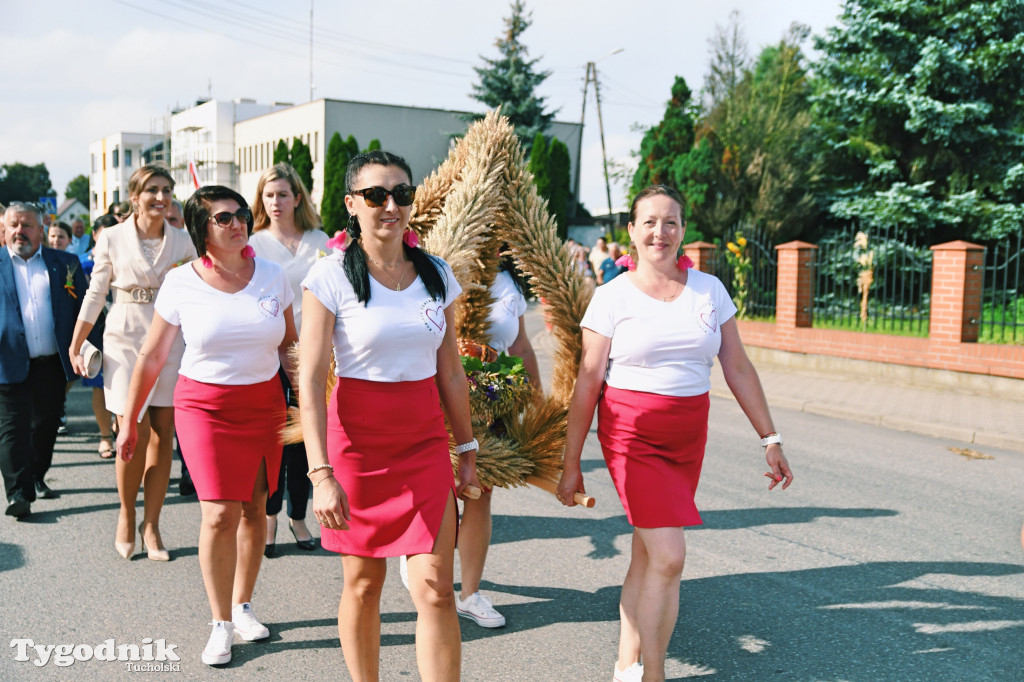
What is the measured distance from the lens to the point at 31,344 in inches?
240

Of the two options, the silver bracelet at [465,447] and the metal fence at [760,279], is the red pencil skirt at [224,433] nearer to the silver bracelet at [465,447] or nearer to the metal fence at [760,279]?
the silver bracelet at [465,447]

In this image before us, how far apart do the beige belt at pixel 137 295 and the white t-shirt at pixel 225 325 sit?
137cm

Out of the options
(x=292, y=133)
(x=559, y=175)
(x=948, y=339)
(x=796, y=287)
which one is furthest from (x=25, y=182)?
(x=948, y=339)

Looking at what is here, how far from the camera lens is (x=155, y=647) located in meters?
3.86

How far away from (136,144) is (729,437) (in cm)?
9395

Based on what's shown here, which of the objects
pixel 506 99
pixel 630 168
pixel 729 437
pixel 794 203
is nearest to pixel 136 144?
pixel 506 99

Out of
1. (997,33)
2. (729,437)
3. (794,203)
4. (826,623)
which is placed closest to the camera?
(826,623)

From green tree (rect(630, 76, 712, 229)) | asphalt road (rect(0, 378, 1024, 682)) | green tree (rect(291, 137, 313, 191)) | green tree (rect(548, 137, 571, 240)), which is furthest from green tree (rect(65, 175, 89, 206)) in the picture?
asphalt road (rect(0, 378, 1024, 682))

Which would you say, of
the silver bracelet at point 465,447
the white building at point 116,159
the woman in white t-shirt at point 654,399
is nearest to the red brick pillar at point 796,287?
the woman in white t-shirt at point 654,399

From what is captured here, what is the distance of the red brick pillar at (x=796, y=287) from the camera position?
47.2ft

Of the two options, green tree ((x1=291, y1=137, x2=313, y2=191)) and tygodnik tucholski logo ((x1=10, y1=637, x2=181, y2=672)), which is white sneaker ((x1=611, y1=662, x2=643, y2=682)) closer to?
tygodnik tucholski logo ((x1=10, y1=637, x2=181, y2=672))

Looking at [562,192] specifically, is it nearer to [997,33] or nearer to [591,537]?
[997,33]

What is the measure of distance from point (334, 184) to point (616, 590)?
36144 mm

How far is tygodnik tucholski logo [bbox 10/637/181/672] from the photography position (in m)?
3.70
